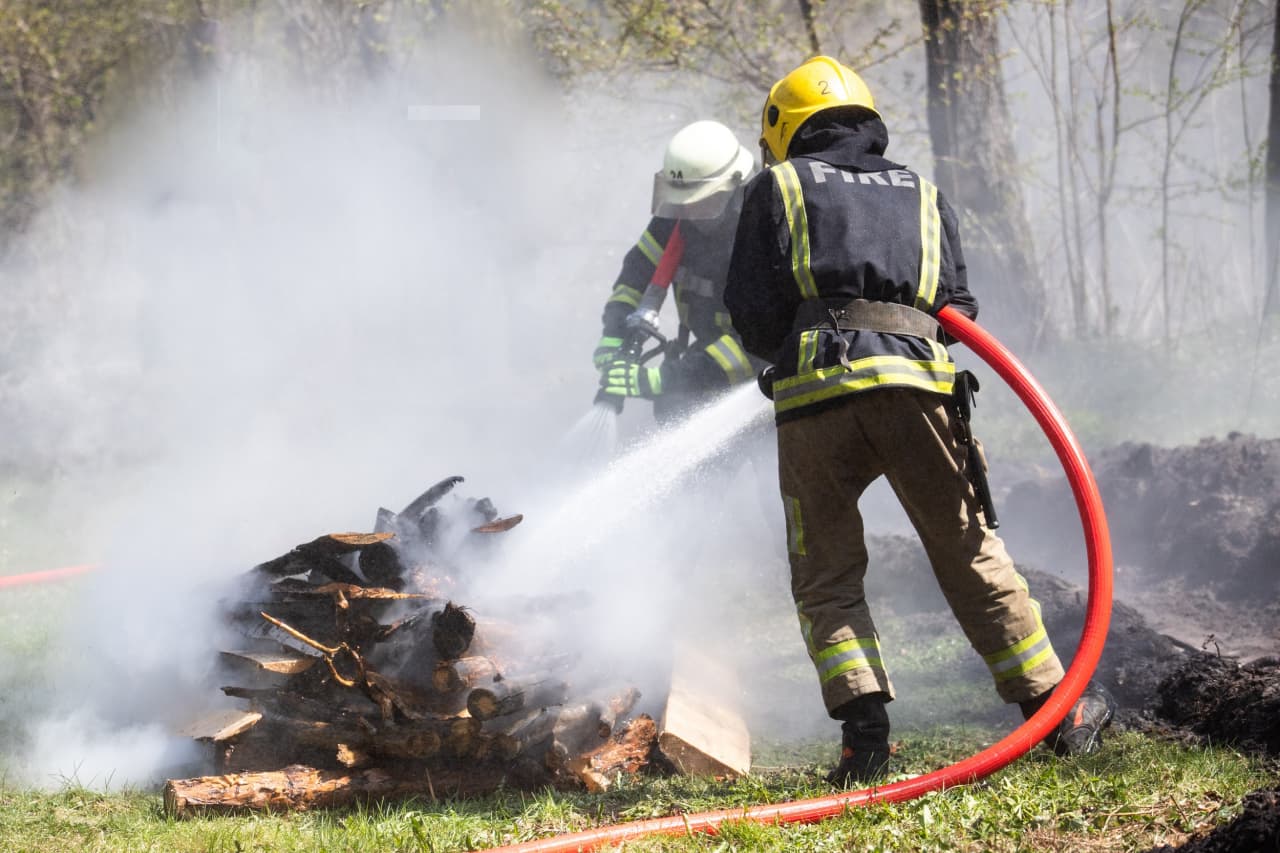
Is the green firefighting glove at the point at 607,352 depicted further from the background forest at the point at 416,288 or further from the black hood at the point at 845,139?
the black hood at the point at 845,139

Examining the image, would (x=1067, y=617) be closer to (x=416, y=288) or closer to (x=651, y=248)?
(x=651, y=248)

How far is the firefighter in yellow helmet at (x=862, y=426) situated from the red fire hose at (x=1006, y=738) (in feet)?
0.37

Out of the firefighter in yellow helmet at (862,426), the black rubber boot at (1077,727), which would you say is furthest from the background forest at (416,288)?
the firefighter in yellow helmet at (862,426)

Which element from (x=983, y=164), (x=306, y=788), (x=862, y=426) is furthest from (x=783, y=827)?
(x=983, y=164)

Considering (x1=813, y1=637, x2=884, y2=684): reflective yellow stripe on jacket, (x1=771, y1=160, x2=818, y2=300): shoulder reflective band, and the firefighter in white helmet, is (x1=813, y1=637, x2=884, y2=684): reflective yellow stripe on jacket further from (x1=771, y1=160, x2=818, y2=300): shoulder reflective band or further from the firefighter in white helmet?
the firefighter in white helmet

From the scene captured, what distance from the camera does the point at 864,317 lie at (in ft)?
10.5

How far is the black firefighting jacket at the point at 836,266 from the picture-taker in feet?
10.3

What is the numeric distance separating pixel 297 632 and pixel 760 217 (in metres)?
1.92

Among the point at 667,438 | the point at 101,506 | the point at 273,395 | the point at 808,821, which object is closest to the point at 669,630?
the point at 667,438

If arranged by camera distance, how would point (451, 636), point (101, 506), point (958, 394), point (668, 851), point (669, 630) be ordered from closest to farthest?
point (668, 851) → point (958, 394) → point (451, 636) → point (669, 630) → point (101, 506)

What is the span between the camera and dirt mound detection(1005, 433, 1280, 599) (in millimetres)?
5523

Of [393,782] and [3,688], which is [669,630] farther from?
[3,688]

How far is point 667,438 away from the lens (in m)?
5.27

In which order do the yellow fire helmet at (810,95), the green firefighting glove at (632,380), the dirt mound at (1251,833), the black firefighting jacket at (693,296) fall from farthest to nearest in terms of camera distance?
the green firefighting glove at (632,380) → the black firefighting jacket at (693,296) → the yellow fire helmet at (810,95) → the dirt mound at (1251,833)
